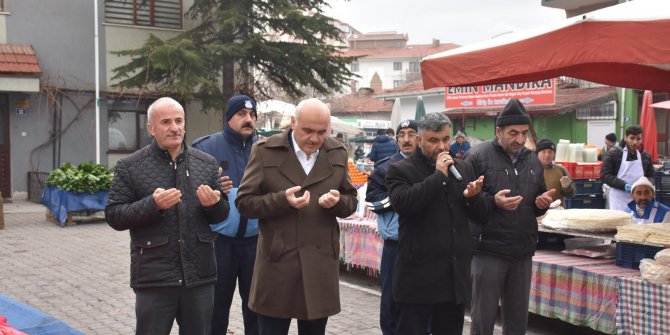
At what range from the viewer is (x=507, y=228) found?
4.98 meters

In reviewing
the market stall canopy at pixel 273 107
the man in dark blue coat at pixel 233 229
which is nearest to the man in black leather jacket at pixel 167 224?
the man in dark blue coat at pixel 233 229

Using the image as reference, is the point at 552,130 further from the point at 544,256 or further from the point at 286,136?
the point at 286,136

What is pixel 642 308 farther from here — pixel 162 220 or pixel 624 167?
pixel 624 167

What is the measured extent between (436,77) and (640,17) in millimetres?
1817

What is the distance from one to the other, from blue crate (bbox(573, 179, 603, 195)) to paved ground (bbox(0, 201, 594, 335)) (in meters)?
3.58

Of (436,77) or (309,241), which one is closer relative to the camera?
(309,241)

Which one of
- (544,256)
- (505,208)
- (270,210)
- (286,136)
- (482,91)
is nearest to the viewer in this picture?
(270,210)

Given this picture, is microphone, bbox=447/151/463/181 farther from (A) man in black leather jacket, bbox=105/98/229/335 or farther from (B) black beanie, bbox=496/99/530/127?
(A) man in black leather jacket, bbox=105/98/229/335

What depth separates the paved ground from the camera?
22.3ft

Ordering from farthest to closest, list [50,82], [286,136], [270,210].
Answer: [50,82] → [286,136] → [270,210]

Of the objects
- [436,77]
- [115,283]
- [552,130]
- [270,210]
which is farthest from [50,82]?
[552,130]

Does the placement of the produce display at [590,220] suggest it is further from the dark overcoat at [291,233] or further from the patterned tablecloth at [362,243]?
the dark overcoat at [291,233]

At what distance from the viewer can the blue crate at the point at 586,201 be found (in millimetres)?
9805

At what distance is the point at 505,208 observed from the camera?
479 cm
